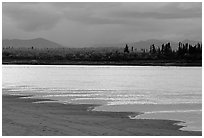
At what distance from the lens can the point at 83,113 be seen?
17500 millimetres

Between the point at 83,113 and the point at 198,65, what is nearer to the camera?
the point at 83,113

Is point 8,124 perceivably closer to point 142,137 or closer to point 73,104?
point 142,137

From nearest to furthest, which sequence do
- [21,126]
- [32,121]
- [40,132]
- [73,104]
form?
[40,132] → [21,126] → [32,121] → [73,104]

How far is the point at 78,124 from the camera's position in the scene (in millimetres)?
14133

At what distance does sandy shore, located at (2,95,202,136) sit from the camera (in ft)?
40.3

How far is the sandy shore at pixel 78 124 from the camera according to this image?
40.3 ft

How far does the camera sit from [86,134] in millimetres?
12039

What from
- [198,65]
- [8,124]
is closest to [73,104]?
[8,124]

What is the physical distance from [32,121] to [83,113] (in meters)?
3.77

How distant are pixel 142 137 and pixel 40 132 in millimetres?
2917

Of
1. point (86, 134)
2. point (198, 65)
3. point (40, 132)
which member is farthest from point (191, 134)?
point (198, 65)

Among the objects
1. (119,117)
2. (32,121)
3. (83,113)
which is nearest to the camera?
(32,121)

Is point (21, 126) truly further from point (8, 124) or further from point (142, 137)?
point (142, 137)

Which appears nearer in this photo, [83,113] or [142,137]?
[142,137]
